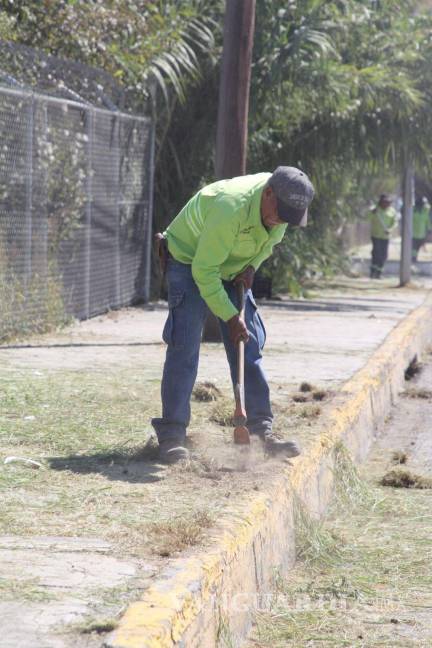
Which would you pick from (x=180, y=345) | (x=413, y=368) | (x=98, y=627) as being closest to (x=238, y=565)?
(x=98, y=627)

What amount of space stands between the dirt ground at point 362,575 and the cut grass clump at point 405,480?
1.5 inches

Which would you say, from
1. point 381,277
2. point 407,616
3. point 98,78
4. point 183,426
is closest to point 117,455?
point 183,426

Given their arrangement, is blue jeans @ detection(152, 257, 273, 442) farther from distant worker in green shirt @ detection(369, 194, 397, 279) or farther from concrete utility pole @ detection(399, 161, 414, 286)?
distant worker in green shirt @ detection(369, 194, 397, 279)

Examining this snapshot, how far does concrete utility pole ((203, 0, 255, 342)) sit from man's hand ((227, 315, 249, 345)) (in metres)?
5.01

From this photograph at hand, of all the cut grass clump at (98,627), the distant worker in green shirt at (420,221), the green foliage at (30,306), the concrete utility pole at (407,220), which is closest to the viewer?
the cut grass clump at (98,627)

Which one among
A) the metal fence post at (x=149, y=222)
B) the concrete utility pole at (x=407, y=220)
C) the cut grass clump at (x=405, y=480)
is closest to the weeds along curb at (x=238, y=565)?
the cut grass clump at (x=405, y=480)

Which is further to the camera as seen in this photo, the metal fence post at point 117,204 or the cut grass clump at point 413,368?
the metal fence post at point 117,204

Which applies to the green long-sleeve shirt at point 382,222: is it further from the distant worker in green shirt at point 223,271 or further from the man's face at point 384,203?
the distant worker in green shirt at point 223,271

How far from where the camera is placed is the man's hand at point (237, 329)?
602cm

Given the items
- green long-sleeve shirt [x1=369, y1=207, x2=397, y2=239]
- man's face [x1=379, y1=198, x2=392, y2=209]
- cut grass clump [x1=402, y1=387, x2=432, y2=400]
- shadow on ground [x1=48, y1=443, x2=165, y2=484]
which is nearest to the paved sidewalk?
shadow on ground [x1=48, y1=443, x2=165, y2=484]

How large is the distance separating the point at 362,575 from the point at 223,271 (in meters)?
1.72

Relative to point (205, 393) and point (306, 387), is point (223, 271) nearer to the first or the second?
point (205, 393)

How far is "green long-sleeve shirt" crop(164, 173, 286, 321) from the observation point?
5863 millimetres

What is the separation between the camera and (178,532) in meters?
4.61
